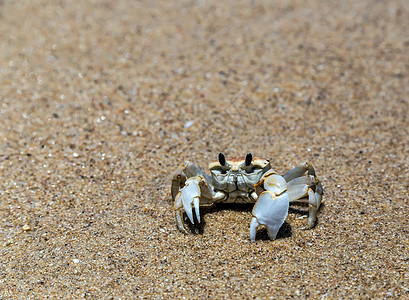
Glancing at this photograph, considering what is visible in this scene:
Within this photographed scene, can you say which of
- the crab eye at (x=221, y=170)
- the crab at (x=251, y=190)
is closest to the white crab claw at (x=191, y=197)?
the crab at (x=251, y=190)

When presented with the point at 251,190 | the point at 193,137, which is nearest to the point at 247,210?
the point at 251,190

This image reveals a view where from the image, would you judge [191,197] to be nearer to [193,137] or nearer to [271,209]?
[271,209]

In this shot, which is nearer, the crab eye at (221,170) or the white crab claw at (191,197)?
the white crab claw at (191,197)

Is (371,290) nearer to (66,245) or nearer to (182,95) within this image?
(66,245)

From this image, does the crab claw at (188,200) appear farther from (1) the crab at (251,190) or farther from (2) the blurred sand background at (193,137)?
(2) the blurred sand background at (193,137)

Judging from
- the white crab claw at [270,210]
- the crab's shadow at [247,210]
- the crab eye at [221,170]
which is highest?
the crab eye at [221,170]

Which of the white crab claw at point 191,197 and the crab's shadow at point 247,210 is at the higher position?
the white crab claw at point 191,197

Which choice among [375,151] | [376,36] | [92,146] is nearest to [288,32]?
[376,36]
